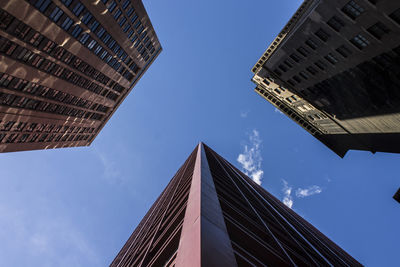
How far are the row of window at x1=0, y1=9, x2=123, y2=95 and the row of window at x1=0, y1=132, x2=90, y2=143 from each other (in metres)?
15.8

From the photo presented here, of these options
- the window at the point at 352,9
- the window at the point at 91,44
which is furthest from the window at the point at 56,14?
the window at the point at 352,9

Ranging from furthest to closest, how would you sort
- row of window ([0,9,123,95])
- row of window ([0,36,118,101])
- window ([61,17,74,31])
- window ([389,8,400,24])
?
window ([61,17,74,31]), row of window ([0,36,118,101]), row of window ([0,9,123,95]), window ([389,8,400,24])

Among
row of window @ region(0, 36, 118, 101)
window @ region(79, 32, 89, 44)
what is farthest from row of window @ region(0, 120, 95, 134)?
window @ region(79, 32, 89, 44)

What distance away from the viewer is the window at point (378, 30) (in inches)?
870

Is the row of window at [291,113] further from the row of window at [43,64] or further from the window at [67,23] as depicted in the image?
the window at [67,23]

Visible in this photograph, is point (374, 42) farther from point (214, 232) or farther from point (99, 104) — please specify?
point (99, 104)

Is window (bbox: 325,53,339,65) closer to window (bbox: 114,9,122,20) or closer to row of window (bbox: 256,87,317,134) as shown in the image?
row of window (bbox: 256,87,317,134)

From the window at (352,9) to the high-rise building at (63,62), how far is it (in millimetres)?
30225

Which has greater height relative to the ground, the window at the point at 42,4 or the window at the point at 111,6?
the window at the point at 111,6

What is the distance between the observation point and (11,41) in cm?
2778

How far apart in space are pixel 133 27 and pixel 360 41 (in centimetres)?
3673

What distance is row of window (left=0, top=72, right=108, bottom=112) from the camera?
3136 centimetres

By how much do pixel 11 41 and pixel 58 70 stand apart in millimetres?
9723

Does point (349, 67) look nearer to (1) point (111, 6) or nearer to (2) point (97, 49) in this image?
(1) point (111, 6)
